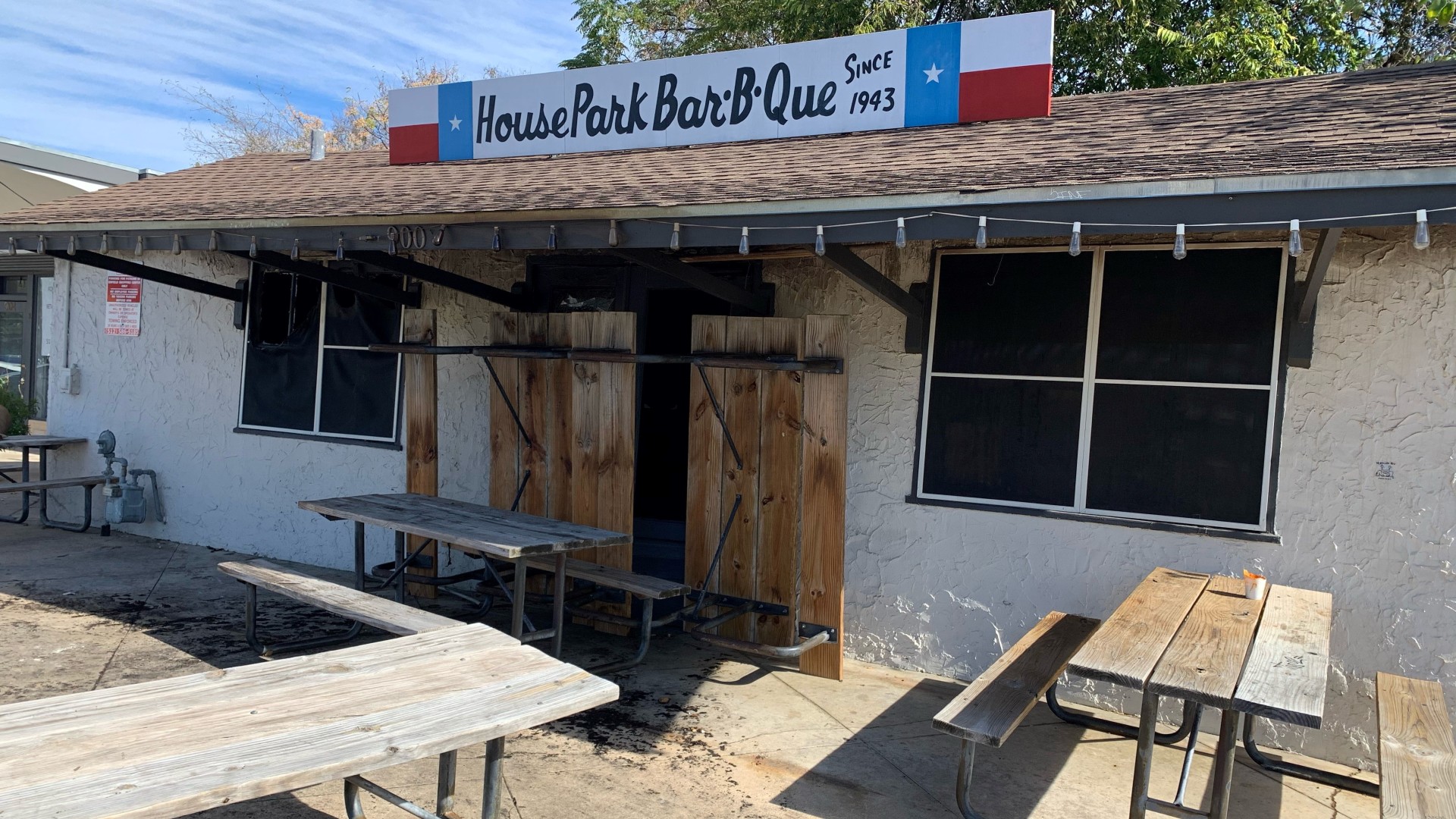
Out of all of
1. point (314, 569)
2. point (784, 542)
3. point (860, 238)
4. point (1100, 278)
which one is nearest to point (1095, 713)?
point (784, 542)

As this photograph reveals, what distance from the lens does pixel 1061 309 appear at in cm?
532

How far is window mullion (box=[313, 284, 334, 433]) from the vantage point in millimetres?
7902

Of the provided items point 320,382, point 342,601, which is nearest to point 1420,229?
point 342,601

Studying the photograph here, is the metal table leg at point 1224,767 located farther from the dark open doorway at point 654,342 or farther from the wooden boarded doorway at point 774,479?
the dark open doorway at point 654,342

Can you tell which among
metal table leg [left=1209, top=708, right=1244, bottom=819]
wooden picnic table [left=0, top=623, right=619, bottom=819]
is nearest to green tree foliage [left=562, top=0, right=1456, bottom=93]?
metal table leg [left=1209, top=708, right=1244, bottom=819]

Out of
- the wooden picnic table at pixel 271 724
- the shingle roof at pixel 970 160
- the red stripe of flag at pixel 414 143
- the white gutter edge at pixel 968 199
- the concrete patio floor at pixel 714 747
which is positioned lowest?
the concrete patio floor at pixel 714 747

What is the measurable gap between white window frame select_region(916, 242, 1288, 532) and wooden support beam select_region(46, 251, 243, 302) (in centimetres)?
570

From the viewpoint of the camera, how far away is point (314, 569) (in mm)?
7688

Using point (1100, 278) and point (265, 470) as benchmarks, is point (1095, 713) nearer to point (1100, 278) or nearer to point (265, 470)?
point (1100, 278)

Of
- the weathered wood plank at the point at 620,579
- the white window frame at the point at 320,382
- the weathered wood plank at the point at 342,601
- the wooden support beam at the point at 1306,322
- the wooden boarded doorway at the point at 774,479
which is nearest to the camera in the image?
the wooden support beam at the point at 1306,322

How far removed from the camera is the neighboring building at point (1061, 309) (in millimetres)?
4281

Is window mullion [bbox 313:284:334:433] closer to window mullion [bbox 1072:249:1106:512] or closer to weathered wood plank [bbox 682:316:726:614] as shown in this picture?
weathered wood plank [bbox 682:316:726:614]

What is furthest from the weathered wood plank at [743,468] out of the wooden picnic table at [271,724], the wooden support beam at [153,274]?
the wooden support beam at [153,274]

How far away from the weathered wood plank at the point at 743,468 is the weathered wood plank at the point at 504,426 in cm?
150
